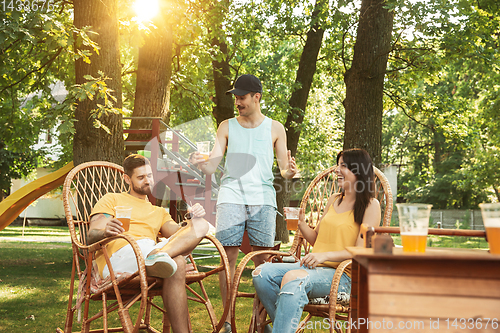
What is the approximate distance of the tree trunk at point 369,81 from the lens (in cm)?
561

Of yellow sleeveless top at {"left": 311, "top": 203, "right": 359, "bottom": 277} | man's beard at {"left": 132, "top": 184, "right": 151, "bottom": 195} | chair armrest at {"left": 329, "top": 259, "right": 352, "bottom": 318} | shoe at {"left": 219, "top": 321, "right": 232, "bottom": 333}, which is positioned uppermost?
man's beard at {"left": 132, "top": 184, "right": 151, "bottom": 195}

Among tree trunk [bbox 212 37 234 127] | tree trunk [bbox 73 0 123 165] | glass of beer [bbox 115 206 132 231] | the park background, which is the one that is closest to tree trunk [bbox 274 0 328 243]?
the park background

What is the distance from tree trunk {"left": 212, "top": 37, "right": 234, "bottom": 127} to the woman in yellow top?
7.50 m

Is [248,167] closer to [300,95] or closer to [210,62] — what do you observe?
[210,62]

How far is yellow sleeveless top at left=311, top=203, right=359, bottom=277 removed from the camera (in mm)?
2639

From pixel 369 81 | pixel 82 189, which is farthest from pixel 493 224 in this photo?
pixel 369 81

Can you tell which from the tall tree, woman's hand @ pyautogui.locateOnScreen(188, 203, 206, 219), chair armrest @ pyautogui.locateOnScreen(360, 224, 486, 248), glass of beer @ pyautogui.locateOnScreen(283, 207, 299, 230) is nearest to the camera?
chair armrest @ pyautogui.locateOnScreen(360, 224, 486, 248)

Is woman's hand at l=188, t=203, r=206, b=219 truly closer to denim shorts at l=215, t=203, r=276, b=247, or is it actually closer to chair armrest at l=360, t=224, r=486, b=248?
denim shorts at l=215, t=203, r=276, b=247

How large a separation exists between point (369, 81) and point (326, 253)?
3.71 metres

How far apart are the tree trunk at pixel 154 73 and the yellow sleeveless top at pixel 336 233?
540 cm

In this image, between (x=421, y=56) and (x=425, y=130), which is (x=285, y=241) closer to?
(x=421, y=56)

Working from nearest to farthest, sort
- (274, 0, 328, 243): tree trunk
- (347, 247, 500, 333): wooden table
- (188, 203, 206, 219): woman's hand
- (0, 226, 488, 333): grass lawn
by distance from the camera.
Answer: (347, 247, 500, 333): wooden table → (188, 203, 206, 219): woman's hand → (0, 226, 488, 333): grass lawn → (274, 0, 328, 243): tree trunk

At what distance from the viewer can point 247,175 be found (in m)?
3.17

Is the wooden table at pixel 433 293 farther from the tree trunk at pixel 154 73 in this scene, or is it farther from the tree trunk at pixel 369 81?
the tree trunk at pixel 154 73
